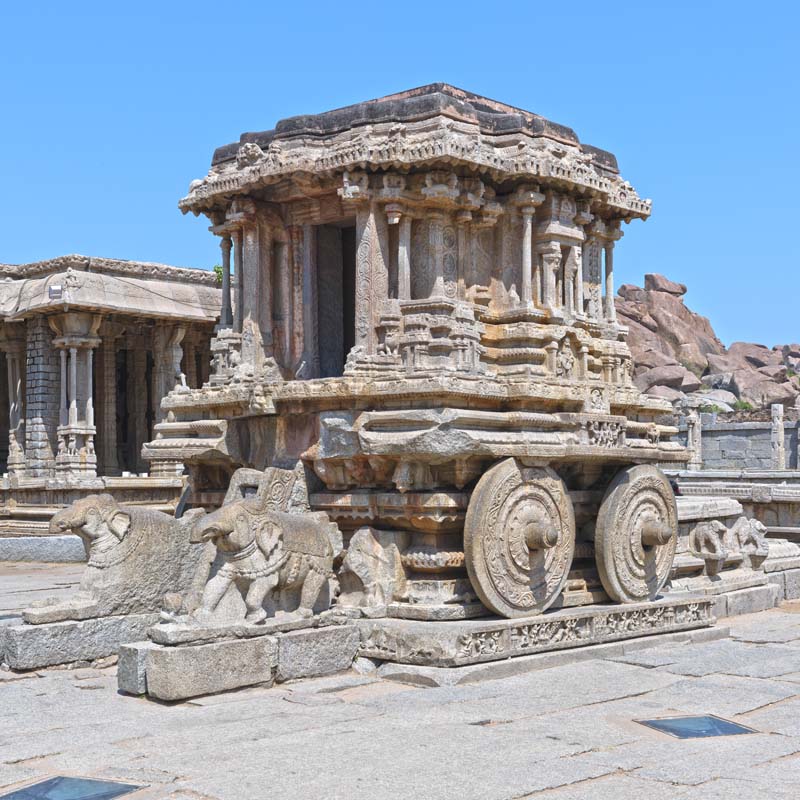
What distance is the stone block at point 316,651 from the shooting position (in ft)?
28.3

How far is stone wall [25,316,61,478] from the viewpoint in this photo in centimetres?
2634

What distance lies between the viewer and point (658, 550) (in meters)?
11.0

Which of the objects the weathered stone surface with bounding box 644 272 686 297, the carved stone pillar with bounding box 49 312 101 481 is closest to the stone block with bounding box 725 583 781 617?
the carved stone pillar with bounding box 49 312 101 481

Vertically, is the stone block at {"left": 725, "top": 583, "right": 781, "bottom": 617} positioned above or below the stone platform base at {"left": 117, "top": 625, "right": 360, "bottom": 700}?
below

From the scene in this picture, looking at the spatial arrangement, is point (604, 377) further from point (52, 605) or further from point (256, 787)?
point (256, 787)

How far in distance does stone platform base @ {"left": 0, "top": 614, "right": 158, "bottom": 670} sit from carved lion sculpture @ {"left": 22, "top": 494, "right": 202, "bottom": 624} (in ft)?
0.32

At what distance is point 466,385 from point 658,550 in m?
2.83

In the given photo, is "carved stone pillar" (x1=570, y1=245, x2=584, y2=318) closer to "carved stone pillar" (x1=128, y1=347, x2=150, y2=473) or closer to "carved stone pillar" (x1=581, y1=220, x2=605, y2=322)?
"carved stone pillar" (x1=581, y1=220, x2=605, y2=322)

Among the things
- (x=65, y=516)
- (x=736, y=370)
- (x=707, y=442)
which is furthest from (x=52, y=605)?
(x=736, y=370)

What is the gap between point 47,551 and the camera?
60.3 ft

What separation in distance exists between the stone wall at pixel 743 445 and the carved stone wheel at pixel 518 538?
1113 inches

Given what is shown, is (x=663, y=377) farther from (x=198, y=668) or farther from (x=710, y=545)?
(x=198, y=668)

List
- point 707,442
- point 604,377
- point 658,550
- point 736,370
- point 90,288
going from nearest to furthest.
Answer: point 658,550 < point 604,377 < point 90,288 < point 707,442 < point 736,370

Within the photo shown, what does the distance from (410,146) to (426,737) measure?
532 cm
